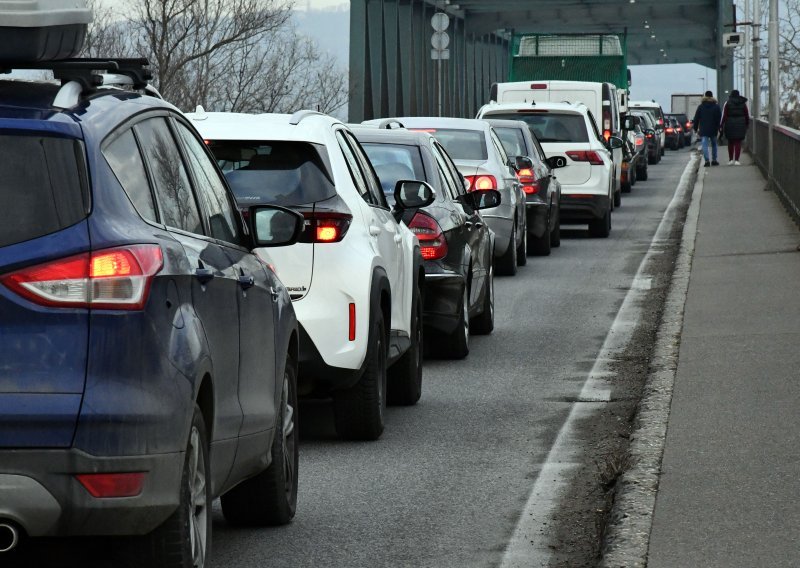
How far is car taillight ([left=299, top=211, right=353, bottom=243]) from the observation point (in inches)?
326

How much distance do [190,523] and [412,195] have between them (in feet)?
18.1

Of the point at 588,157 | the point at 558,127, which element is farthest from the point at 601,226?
the point at 558,127

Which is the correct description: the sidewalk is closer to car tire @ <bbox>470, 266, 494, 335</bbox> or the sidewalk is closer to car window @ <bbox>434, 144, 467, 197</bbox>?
car tire @ <bbox>470, 266, 494, 335</bbox>

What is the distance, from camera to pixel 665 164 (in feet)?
183

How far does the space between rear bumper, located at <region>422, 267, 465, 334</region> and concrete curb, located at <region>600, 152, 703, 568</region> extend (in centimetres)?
137

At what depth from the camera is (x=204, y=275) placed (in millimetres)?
5027

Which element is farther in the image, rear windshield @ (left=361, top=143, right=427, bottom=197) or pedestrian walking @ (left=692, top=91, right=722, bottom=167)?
pedestrian walking @ (left=692, top=91, right=722, bottom=167)

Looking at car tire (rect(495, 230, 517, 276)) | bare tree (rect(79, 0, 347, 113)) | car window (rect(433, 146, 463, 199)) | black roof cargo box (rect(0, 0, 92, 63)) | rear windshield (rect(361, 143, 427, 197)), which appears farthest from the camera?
bare tree (rect(79, 0, 347, 113))

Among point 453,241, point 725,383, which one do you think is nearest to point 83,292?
point 725,383

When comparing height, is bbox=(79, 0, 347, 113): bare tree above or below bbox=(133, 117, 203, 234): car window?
above

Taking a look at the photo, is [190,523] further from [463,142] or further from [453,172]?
[463,142]

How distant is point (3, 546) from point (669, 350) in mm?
7574

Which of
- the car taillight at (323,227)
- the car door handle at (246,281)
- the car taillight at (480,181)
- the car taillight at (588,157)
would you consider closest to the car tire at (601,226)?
the car taillight at (588,157)

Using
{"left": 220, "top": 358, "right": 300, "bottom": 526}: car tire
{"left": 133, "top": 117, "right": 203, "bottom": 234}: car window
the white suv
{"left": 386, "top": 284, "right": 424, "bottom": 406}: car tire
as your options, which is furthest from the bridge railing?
{"left": 133, "top": 117, "right": 203, "bottom": 234}: car window
